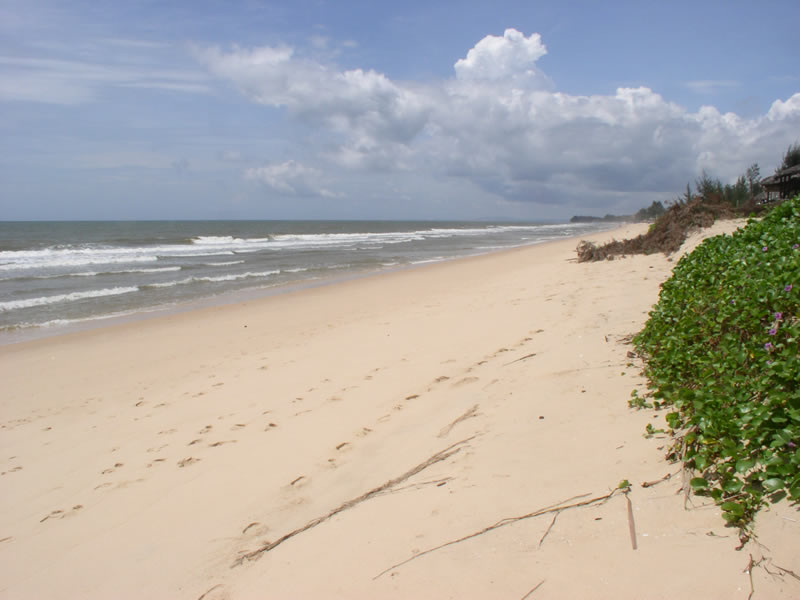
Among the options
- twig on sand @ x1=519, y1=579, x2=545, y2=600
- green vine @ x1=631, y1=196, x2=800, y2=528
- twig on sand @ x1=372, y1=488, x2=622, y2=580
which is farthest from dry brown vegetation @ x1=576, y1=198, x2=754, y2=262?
twig on sand @ x1=519, y1=579, x2=545, y2=600

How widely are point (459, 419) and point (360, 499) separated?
112 centimetres

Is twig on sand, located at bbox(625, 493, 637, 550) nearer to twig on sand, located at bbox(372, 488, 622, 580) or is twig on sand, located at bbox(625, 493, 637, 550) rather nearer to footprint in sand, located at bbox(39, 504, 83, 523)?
twig on sand, located at bbox(372, 488, 622, 580)

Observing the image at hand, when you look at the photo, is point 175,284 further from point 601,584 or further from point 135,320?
point 601,584

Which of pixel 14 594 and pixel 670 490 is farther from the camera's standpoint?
pixel 14 594

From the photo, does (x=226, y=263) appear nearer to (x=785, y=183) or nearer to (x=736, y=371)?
(x=785, y=183)

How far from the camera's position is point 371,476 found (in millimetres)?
3398

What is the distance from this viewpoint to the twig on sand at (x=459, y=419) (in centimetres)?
380

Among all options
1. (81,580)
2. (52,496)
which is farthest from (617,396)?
(52,496)

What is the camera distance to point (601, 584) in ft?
6.43

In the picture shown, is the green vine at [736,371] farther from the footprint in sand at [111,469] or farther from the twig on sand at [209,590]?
the footprint in sand at [111,469]

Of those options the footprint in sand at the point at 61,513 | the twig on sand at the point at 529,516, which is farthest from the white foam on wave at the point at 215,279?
the twig on sand at the point at 529,516

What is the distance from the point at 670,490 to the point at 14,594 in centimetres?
341

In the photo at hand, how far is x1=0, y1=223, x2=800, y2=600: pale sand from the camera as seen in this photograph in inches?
84.4

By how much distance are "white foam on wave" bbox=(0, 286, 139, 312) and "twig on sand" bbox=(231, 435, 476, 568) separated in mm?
13181
